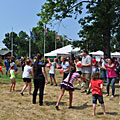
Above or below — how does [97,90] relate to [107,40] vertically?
below

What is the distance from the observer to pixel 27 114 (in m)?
5.85

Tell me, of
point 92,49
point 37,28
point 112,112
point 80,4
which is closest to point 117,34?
point 92,49

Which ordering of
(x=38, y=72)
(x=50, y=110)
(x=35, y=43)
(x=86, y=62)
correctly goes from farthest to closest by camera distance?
(x=35, y=43), (x=86, y=62), (x=38, y=72), (x=50, y=110)

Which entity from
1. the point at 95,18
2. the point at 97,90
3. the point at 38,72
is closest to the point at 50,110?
the point at 38,72

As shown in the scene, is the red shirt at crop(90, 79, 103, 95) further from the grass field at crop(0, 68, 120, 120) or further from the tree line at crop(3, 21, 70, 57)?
the tree line at crop(3, 21, 70, 57)

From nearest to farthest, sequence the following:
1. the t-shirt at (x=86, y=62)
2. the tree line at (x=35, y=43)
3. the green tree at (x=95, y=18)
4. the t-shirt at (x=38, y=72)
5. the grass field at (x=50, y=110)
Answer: the grass field at (x=50, y=110)
the t-shirt at (x=38, y=72)
the t-shirt at (x=86, y=62)
the green tree at (x=95, y=18)
the tree line at (x=35, y=43)

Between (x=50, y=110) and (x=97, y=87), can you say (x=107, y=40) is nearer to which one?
(x=97, y=87)

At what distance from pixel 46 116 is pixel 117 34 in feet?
39.0

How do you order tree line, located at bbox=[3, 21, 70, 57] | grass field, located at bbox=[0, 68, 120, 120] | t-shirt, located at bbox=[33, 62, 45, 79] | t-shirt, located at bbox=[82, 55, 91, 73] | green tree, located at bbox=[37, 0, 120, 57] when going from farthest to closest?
tree line, located at bbox=[3, 21, 70, 57]
green tree, located at bbox=[37, 0, 120, 57]
t-shirt, located at bbox=[82, 55, 91, 73]
t-shirt, located at bbox=[33, 62, 45, 79]
grass field, located at bbox=[0, 68, 120, 120]

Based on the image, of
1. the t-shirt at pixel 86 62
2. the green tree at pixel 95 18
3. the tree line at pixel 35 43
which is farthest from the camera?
the tree line at pixel 35 43

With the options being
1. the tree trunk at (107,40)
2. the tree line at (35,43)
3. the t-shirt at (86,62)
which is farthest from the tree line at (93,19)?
the tree line at (35,43)

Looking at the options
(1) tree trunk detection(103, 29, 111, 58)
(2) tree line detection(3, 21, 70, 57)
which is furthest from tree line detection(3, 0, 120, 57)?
(2) tree line detection(3, 21, 70, 57)

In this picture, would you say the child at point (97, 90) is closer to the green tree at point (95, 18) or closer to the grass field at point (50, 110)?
the grass field at point (50, 110)

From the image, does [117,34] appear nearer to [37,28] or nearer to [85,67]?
[37,28]
